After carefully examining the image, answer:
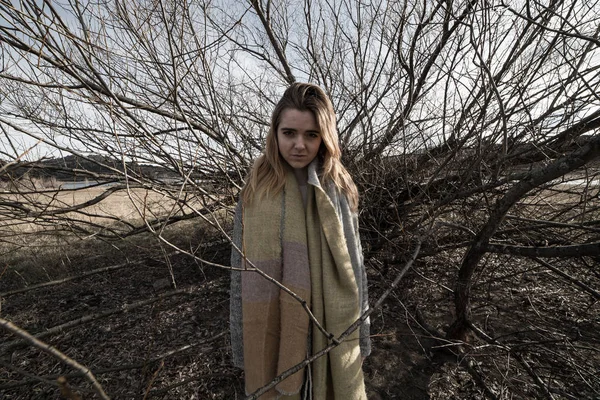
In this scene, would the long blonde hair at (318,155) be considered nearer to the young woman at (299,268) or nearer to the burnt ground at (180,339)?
the young woman at (299,268)

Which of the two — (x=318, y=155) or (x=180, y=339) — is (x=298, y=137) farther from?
(x=180, y=339)

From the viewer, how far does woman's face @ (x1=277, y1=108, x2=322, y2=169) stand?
1.39 m

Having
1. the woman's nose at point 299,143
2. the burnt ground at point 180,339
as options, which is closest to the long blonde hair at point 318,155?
the woman's nose at point 299,143

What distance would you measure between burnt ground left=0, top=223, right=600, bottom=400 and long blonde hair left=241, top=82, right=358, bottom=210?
1.22 metres

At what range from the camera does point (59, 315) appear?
327 centimetres

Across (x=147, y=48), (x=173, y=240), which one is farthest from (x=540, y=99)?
(x=173, y=240)

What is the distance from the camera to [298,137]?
1415 mm

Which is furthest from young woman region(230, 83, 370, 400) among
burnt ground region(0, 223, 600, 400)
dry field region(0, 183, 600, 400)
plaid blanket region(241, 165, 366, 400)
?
burnt ground region(0, 223, 600, 400)

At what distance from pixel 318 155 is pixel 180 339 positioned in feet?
8.45

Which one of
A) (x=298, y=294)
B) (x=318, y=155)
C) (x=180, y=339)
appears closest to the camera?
(x=298, y=294)

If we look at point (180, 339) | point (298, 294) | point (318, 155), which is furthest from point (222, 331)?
point (318, 155)

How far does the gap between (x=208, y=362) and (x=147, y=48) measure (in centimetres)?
280

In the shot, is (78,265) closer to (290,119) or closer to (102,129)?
(102,129)

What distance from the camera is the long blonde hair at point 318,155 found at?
4.63ft
